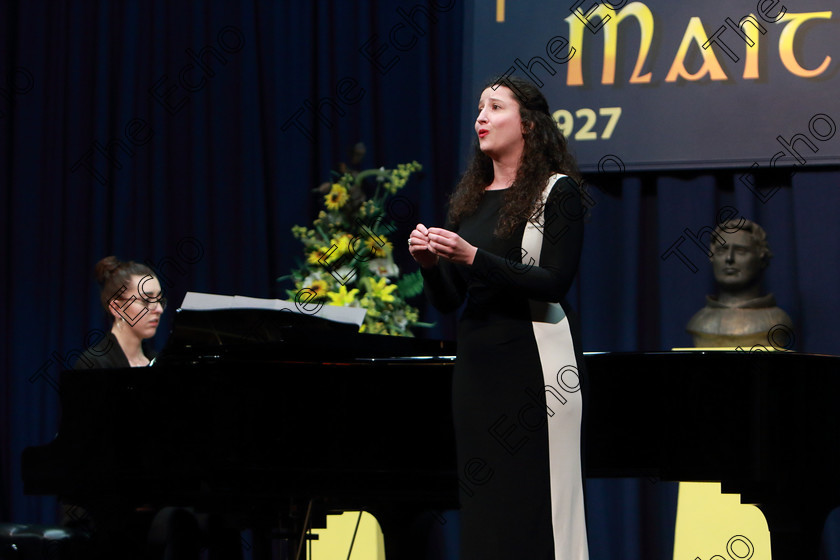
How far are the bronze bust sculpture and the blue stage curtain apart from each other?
1.66 feet

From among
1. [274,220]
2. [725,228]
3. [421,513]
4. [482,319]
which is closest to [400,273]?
[274,220]

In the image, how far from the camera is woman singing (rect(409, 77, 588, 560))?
6.88 feet

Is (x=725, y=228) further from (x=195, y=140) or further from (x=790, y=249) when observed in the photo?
(x=195, y=140)

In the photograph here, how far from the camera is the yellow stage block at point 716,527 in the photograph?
3.80 metres

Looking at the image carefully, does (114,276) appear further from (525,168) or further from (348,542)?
(525,168)

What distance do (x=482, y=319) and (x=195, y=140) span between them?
3.32m

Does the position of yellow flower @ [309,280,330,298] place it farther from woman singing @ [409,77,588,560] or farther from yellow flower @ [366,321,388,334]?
woman singing @ [409,77,588,560]

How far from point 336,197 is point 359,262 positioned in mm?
337

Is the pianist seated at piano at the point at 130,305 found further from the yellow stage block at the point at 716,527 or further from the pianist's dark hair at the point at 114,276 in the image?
the yellow stage block at the point at 716,527

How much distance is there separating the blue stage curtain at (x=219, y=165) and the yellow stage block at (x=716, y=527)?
2.04 feet

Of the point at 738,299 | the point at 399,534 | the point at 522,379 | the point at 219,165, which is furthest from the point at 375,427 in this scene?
the point at 219,165

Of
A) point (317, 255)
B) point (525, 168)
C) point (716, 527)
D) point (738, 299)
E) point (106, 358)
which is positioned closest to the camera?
point (525, 168)

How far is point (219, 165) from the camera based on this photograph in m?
5.12

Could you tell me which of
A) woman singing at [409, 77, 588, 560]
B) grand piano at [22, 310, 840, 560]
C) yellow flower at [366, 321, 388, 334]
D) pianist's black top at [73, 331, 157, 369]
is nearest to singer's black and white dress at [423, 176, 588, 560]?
woman singing at [409, 77, 588, 560]
